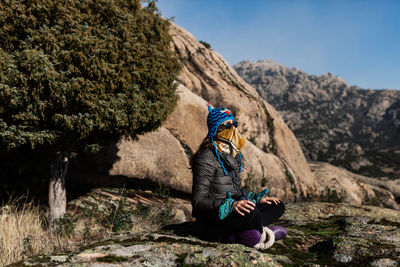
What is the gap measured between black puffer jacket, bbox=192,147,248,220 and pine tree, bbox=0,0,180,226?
3431 mm

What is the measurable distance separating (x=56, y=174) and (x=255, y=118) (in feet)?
44.2

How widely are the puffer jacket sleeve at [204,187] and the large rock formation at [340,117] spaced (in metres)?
94.5

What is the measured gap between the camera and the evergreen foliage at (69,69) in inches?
211

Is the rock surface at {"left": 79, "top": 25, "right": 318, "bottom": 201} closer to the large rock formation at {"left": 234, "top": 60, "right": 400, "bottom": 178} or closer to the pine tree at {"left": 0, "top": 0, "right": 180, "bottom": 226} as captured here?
the pine tree at {"left": 0, "top": 0, "right": 180, "bottom": 226}

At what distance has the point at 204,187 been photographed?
368cm

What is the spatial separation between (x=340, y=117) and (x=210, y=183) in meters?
181

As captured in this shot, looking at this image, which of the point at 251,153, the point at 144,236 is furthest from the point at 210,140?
the point at 251,153

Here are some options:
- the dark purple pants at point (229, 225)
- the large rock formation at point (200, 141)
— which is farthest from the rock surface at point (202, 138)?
the dark purple pants at point (229, 225)

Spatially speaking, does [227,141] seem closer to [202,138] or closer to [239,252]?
[239,252]

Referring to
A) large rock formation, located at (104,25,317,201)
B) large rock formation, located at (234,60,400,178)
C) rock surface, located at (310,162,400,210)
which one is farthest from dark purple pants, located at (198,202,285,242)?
large rock formation, located at (234,60,400,178)

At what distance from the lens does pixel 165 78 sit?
309 inches

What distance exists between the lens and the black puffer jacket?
3.47m

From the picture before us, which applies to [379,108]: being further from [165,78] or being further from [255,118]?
[165,78]

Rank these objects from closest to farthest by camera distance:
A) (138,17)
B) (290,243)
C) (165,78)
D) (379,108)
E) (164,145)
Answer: (290,243)
(138,17)
(165,78)
(164,145)
(379,108)
